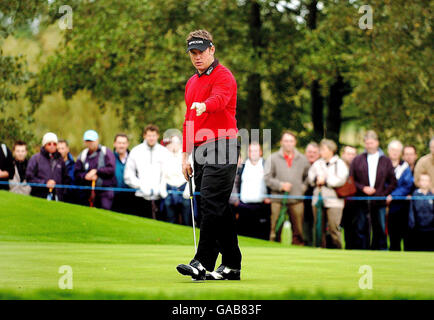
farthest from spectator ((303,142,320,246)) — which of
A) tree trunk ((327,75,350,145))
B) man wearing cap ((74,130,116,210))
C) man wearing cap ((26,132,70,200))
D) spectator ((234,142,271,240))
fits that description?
tree trunk ((327,75,350,145))

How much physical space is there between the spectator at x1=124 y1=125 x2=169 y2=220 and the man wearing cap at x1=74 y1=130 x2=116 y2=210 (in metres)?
0.41

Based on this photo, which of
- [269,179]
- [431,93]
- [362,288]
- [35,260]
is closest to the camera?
[362,288]

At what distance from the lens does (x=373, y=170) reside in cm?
1600

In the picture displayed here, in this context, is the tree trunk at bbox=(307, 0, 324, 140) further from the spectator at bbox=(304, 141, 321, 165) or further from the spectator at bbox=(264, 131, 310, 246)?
the spectator at bbox=(264, 131, 310, 246)

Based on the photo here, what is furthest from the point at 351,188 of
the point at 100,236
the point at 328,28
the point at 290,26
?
the point at 290,26

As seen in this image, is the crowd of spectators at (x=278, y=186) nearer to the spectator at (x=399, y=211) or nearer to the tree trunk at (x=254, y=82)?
the spectator at (x=399, y=211)

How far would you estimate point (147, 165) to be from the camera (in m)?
16.4

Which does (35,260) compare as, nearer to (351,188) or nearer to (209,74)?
(209,74)

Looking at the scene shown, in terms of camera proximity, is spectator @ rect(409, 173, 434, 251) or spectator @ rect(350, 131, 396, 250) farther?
spectator @ rect(350, 131, 396, 250)

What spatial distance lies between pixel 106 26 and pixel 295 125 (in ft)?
26.0

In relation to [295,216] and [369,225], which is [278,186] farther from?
[369,225]

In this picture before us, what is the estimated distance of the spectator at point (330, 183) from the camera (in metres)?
16.1

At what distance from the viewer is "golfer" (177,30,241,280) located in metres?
7.53

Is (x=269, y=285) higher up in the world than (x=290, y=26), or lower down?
lower down
